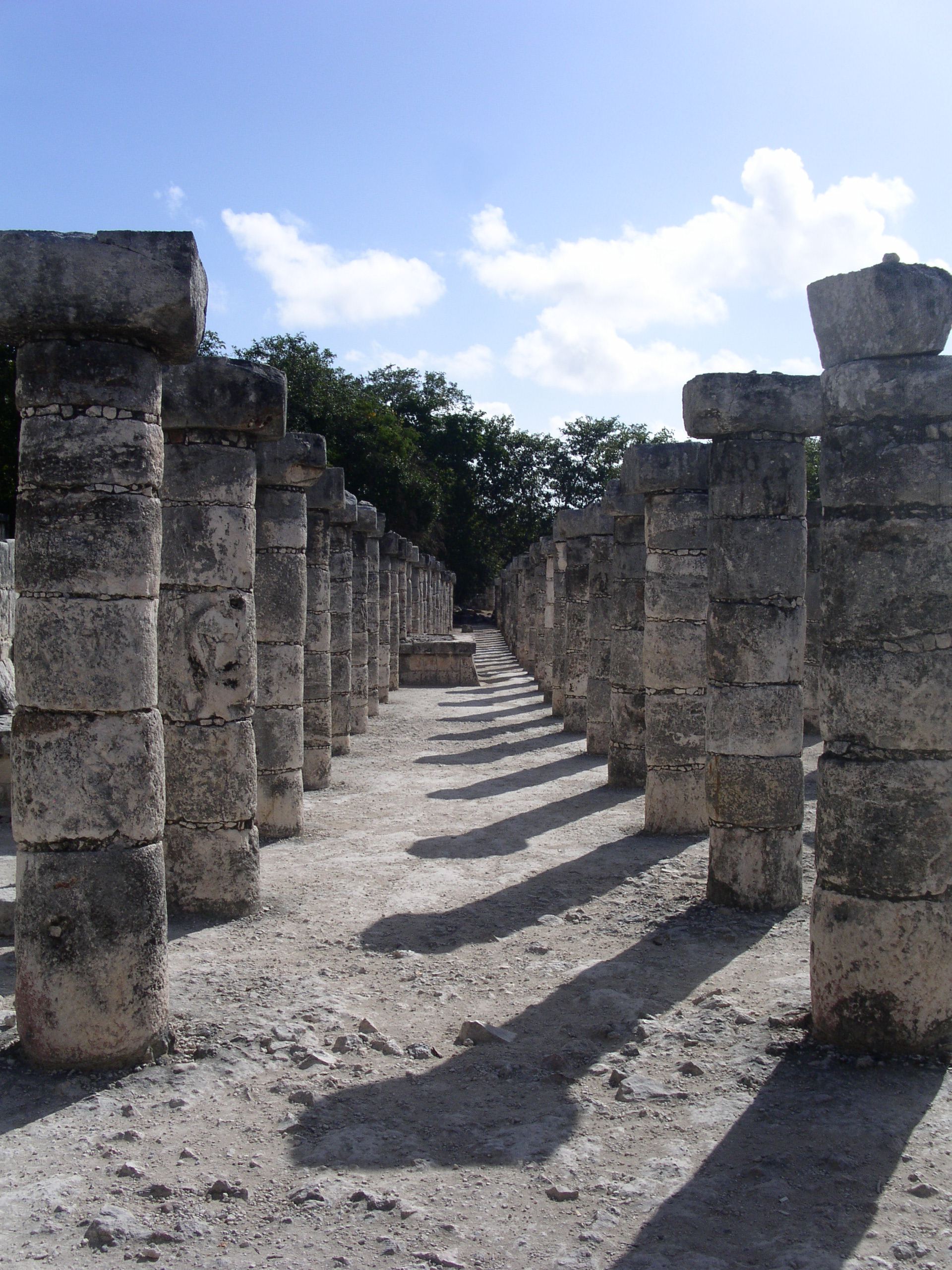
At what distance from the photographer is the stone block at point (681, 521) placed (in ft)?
35.3

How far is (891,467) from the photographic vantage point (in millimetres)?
5598

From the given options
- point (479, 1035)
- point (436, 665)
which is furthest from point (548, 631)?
point (479, 1035)

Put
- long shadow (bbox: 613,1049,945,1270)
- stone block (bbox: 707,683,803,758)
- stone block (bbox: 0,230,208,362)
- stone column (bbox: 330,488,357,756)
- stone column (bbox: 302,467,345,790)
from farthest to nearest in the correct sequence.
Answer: stone column (bbox: 330,488,357,756) < stone column (bbox: 302,467,345,790) < stone block (bbox: 707,683,803,758) < stone block (bbox: 0,230,208,362) < long shadow (bbox: 613,1049,945,1270)

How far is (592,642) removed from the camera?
16.3 metres

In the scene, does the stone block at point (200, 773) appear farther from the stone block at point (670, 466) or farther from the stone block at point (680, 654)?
the stone block at point (670, 466)

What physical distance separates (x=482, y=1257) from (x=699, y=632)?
25.2 ft

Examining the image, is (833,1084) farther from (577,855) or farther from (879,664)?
(577,855)

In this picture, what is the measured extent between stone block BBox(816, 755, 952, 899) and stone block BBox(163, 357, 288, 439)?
188 inches

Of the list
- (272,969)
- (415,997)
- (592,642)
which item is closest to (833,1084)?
(415,997)

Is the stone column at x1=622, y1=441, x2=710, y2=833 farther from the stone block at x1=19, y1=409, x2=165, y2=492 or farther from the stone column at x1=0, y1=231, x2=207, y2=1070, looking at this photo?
the stone block at x1=19, y1=409, x2=165, y2=492

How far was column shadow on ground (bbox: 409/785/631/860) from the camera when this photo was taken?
10352 millimetres

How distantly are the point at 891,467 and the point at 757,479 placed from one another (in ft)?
8.76

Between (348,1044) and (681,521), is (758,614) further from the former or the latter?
(348,1044)

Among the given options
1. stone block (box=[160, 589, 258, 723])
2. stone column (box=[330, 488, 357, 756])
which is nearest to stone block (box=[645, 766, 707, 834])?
stone block (box=[160, 589, 258, 723])
